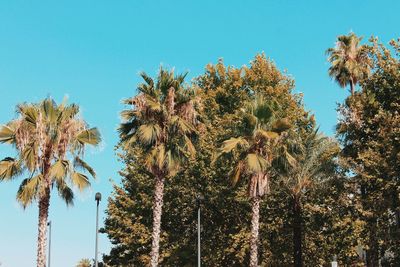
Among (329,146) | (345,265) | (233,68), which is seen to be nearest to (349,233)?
(345,265)

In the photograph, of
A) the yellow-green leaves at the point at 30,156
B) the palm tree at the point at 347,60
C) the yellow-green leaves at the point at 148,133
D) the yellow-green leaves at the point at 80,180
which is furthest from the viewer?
the palm tree at the point at 347,60

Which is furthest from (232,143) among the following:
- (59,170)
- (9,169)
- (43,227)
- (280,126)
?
(9,169)

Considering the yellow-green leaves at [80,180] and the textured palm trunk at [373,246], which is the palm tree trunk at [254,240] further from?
the yellow-green leaves at [80,180]

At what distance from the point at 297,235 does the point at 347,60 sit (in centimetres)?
1672

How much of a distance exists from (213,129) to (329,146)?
9.03 m

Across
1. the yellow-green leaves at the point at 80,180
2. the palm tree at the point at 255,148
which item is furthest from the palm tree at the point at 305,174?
the yellow-green leaves at the point at 80,180

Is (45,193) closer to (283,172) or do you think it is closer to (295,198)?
(283,172)

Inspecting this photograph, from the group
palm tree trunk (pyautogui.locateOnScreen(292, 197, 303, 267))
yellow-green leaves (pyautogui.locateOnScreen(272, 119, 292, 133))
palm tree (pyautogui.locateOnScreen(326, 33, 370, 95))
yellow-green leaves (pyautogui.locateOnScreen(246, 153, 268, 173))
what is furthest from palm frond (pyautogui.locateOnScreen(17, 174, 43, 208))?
palm tree (pyautogui.locateOnScreen(326, 33, 370, 95))

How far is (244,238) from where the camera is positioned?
35969 mm

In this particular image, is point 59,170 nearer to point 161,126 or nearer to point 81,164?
point 81,164

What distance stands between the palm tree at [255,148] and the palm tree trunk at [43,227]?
8.58 meters

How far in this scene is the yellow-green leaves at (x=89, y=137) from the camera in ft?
77.6

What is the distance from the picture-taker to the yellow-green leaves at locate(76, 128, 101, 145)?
2366 cm

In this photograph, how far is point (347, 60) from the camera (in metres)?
43.2
